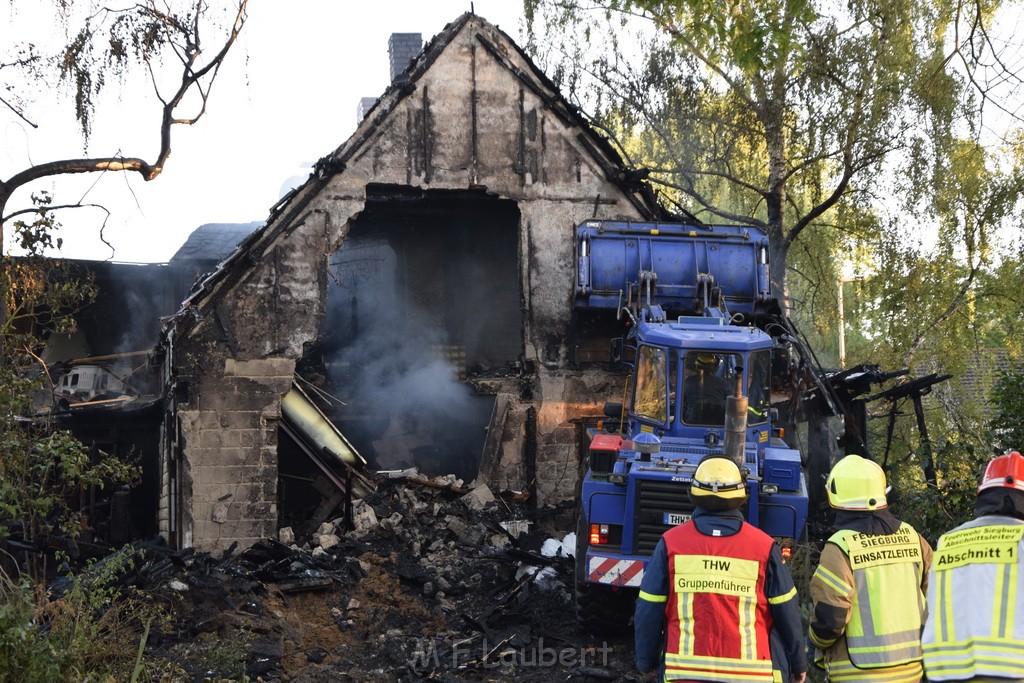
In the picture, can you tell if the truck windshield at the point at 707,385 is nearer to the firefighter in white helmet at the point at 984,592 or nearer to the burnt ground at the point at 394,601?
the burnt ground at the point at 394,601

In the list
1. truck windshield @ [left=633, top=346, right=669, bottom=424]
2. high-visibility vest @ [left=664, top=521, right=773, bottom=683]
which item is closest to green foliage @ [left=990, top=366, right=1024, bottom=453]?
truck windshield @ [left=633, top=346, right=669, bottom=424]

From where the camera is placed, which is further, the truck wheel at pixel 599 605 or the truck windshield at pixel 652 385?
the truck windshield at pixel 652 385

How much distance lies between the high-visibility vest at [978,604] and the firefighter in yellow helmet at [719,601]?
58 cm

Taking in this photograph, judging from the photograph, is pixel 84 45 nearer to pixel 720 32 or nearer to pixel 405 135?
pixel 405 135

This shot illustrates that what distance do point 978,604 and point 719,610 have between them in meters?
1.05

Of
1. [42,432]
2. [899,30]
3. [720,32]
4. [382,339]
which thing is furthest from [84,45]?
[899,30]

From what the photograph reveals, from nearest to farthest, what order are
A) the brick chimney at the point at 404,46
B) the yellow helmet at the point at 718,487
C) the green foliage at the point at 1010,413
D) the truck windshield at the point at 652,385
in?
the yellow helmet at the point at 718,487 < the truck windshield at the point at 652,385 < the green foliage at the point at 1010,413 < the brick chimney at the point at 404,46

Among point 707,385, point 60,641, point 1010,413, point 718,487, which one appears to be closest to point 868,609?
point 718,487

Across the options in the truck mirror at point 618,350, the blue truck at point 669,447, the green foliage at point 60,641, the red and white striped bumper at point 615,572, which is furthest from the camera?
the truck mirror at point 618,350

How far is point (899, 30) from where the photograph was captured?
1903 centimetres

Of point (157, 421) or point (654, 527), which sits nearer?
point (654, 527)

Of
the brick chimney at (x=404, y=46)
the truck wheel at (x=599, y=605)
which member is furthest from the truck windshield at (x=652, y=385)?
the brick chimney at (x=404, y=46)

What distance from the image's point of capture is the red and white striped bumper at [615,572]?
31.7ft

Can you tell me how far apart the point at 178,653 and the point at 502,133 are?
8.89 m
